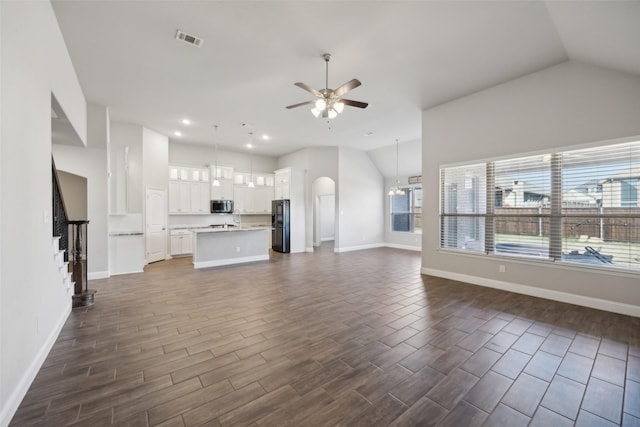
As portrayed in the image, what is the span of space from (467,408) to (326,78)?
4107mm

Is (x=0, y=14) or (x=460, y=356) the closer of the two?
(x=0, y=14)

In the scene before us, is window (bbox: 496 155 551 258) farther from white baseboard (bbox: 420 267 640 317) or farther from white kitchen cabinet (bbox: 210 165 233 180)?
white kitchen cabinet (bbox: 210 165 233 180)

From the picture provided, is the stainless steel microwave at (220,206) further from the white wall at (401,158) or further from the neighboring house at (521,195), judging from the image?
the neighboring house at (521,195)

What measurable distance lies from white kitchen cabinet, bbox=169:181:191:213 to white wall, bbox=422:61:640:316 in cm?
684

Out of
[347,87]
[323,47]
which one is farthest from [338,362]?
[323,47]

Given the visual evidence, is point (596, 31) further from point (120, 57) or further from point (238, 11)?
point (120, 57)

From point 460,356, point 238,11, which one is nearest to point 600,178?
point 460,356

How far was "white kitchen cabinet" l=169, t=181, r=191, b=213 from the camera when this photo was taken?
774 cm

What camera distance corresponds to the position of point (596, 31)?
278 cm

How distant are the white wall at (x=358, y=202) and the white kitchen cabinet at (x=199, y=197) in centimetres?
426

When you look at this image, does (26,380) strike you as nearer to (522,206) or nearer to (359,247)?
(522,206)

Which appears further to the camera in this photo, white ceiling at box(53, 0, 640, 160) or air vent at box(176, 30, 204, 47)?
air vent at box(176, 30, 204, 47)

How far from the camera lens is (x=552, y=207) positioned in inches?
154

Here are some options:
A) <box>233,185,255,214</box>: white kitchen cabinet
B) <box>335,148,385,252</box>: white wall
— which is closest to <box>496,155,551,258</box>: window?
<box>335,148,385,252</box>: white wall
